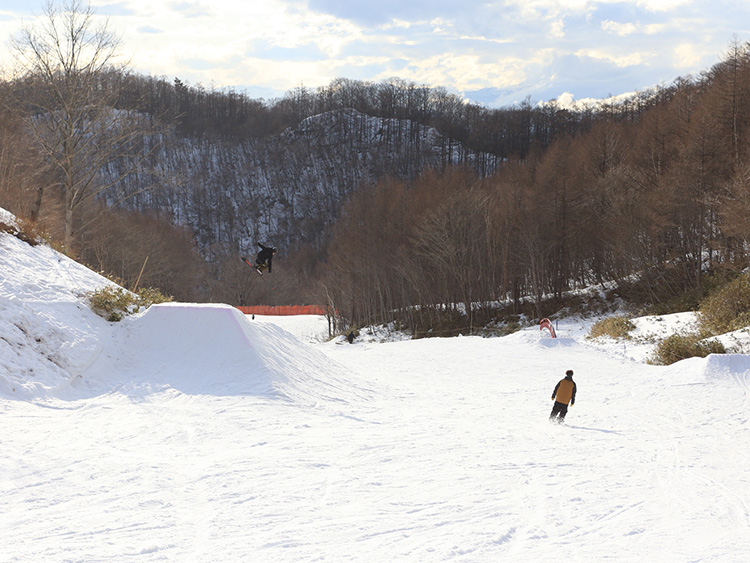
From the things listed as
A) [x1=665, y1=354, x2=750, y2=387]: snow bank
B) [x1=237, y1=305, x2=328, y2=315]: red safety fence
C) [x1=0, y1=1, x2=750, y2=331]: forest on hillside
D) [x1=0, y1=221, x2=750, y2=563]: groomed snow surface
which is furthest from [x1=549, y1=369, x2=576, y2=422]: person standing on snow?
[x1=237, y1=305, x2=328, y2=315]: red safety fence

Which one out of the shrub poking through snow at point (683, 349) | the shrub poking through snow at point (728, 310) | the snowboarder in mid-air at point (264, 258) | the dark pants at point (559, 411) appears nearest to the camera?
the dark pants at point (559, 411)

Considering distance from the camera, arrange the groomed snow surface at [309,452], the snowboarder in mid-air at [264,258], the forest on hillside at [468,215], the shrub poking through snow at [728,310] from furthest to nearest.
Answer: the forest on hillside at [468,215] → the shrub poking through snow at [728,310] → the snowboarder in mid-air at [264,258] → the groomed snow surface at [309,452]

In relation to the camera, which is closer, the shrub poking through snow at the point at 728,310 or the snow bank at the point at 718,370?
the snow bank at the point at 718,370

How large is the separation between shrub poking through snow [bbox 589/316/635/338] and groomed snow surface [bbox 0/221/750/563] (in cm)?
966

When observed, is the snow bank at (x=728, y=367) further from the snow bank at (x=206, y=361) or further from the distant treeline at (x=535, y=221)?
the distant treeline at (x=535, y=221)

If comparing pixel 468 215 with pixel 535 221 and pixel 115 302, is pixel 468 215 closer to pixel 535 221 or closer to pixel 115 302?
pixel 535 221

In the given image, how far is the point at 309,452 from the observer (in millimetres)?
7355

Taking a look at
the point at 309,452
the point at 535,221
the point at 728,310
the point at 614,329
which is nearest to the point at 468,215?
the point at 535,221

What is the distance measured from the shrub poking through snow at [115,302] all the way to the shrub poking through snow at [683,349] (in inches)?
636

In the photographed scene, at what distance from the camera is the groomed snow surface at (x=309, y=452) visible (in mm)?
4781

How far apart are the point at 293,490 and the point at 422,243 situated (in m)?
33.5

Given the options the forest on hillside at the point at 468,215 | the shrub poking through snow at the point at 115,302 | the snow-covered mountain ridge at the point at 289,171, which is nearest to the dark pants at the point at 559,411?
the shrub poking through snow at the point at 115,302

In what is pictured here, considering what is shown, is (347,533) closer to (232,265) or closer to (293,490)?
(293,490)

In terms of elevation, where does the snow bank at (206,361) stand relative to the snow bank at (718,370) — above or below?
above
